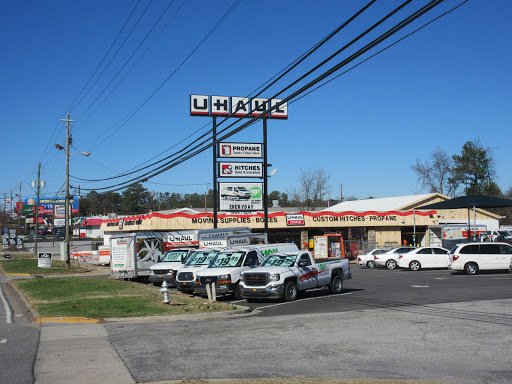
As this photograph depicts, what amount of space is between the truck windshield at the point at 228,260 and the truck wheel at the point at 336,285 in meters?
3.66

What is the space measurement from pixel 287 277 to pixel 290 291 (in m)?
0.55

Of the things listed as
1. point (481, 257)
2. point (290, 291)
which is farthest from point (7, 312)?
point (481, 257)

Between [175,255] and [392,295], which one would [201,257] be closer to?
[175,255]

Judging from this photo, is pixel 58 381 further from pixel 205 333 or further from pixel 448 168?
pixel 448 168

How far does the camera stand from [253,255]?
2103cm

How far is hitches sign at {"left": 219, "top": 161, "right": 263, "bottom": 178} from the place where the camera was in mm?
37938

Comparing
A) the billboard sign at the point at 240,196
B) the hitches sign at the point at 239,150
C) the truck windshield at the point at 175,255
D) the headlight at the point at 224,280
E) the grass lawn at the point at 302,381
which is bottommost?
the grass lawn at the point at 302,381

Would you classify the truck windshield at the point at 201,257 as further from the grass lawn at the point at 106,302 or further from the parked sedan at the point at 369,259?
the parked sedan at the point at 369,259

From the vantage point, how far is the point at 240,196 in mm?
38750

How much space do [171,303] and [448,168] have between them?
73891 mm

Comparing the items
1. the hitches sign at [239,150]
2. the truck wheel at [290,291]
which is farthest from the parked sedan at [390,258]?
the truck wheel at [290,291]

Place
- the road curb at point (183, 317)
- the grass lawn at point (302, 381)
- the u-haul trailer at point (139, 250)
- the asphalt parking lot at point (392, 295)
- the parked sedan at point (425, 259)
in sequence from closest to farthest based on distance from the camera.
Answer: the grass lawn at point (302, 381) < the road curb at point (183, 317) < the asphalt parking lot at point (392, 295) < the u-haul trailer at point (139, 250) < the parked sedan at point (425, 259)

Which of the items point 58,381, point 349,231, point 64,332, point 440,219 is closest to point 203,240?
point 64,332

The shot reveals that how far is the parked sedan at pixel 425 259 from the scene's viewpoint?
1304 inches
